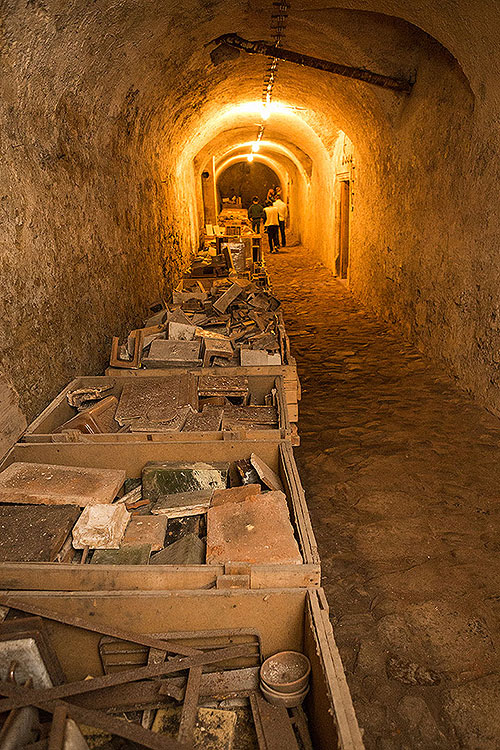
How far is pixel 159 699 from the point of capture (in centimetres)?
200

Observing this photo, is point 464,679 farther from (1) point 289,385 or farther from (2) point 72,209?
(2) point 72,209

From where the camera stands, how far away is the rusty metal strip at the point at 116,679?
1.76 meters

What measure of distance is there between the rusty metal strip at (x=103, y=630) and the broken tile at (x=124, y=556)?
37cm

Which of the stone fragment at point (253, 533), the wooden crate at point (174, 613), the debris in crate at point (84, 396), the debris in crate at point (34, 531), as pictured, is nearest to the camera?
the wooden crate at point (174, 613)

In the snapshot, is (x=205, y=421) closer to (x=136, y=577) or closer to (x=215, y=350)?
(x=215, y=350)

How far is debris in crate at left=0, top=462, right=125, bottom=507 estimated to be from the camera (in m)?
2.79

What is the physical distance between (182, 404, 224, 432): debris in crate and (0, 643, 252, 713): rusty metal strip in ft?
5.60

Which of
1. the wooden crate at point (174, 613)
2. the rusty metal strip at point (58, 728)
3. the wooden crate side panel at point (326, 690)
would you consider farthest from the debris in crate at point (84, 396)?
the wooden crate side panel at point (326, 690)

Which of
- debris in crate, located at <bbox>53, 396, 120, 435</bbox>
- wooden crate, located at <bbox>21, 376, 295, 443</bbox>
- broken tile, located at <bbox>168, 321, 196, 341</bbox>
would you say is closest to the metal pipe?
broken tile, located at <bbox>168, 321, 196, 341</bbox>

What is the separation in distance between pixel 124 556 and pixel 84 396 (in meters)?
1.97

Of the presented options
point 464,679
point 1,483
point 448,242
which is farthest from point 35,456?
point 448,242

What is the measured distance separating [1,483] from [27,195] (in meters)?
2.14

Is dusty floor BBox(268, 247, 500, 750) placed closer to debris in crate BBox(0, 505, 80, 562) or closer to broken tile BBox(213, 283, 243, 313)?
broken tile BBox(213, 283, 243, 313)

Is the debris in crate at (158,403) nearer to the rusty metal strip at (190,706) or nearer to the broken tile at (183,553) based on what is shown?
the broken tile at (183,553)
